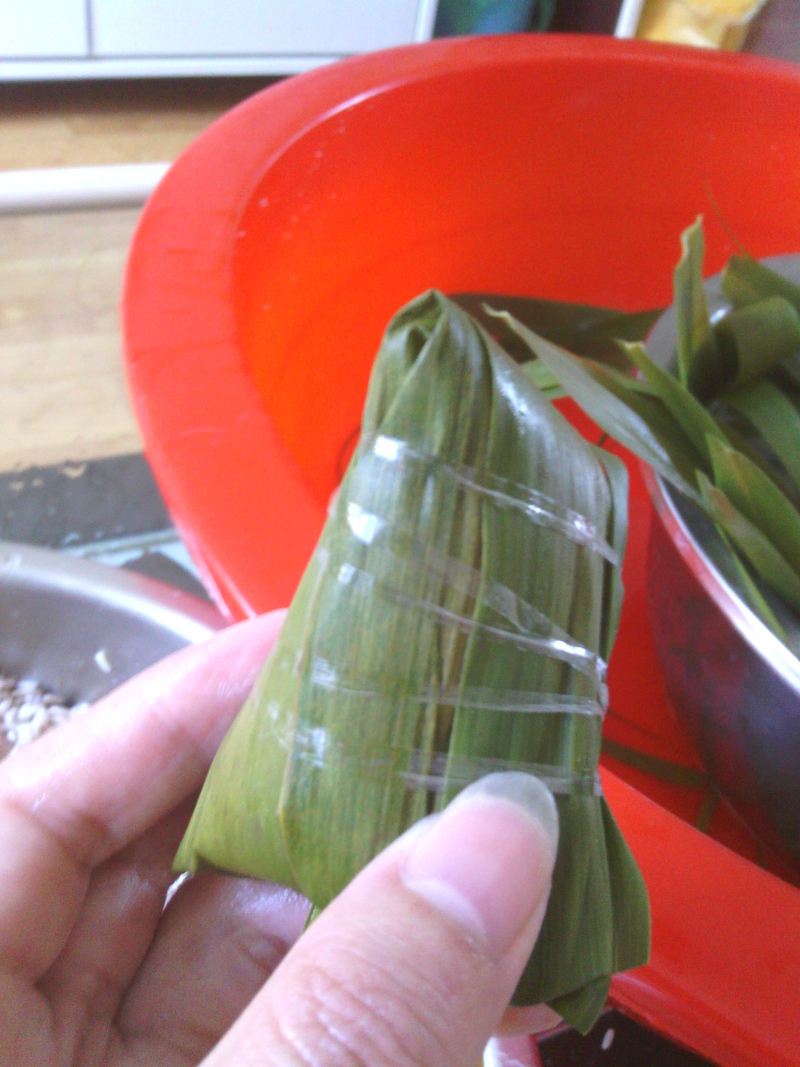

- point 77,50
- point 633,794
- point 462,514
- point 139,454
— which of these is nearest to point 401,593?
point 462,514

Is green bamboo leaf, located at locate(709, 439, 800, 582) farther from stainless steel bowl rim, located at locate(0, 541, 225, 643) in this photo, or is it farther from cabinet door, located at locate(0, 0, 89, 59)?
cabinet door, located at locate(0, 0, 89, 59)

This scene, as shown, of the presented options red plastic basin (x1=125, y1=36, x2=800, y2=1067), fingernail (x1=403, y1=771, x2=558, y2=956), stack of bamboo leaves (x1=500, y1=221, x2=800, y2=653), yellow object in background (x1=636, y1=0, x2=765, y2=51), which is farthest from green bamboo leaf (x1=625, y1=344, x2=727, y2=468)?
yellow object in background (x1=636, y1=0, x2=765, y2=51)

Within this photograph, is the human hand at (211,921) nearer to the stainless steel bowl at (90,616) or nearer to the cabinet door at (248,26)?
the stainless steel bowl at (90,616)

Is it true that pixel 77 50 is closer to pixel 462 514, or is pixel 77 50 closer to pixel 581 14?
pixel 581 14

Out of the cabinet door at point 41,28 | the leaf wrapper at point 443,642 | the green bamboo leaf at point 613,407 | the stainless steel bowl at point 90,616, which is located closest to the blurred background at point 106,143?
the cabinet door at point 41,28

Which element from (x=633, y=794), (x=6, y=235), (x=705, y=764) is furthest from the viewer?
(x=6, y=235)

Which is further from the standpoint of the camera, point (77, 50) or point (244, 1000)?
point (77, 50)
